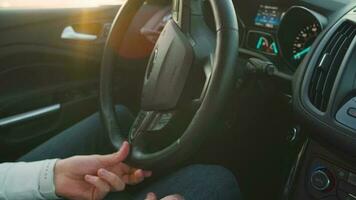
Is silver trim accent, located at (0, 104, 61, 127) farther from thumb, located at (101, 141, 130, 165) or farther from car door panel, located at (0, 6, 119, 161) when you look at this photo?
thumb, located at (101, 141, 130, 165)

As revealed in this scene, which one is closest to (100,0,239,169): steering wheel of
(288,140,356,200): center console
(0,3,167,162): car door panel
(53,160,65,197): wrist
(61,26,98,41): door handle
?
(53,160,65,197): wrist

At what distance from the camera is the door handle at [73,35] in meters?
1.81

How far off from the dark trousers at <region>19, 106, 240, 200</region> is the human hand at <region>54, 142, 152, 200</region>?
0.14ft

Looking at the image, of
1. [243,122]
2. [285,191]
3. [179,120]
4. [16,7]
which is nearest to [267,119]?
[243,122]

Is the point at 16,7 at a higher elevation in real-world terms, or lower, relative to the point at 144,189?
higher

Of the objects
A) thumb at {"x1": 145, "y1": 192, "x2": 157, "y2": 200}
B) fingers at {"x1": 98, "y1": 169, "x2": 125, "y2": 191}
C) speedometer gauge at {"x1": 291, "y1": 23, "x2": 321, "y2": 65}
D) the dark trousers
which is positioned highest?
speedometer gauge at {"x1": 291, "y1": 23, "x2": 321, "y2": 65}

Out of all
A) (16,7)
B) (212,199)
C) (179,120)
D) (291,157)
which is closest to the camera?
(212,199)

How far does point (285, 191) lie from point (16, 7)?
41.0 inches

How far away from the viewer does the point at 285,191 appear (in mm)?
1250

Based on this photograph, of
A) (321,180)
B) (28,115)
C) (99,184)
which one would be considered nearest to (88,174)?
(99,184)

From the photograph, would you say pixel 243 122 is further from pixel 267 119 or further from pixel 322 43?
pixel 322 43

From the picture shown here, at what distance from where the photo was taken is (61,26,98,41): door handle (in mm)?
1813

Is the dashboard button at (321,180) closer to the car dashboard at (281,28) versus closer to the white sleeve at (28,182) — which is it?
the car dashboard at (281,28)

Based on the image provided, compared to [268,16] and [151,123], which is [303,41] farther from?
[151,123]
